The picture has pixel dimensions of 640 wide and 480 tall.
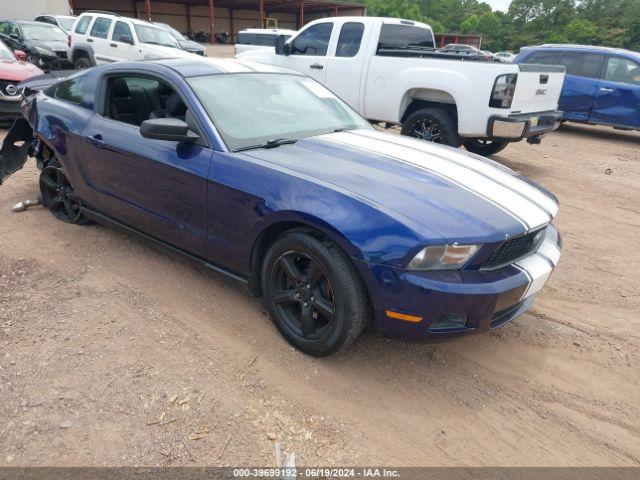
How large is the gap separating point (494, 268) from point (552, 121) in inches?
209

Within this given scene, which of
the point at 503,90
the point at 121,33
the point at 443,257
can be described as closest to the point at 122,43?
the point at 121,33

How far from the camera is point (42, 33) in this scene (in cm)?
1413

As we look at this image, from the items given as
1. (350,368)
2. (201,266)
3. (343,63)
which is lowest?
(350,368)

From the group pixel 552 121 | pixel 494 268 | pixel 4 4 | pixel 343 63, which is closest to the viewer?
Result: pixel 494 268

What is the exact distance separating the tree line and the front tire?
6254 cm

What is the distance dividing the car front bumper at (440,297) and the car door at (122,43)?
11.7m

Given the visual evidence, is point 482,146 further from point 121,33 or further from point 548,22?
point 548,22

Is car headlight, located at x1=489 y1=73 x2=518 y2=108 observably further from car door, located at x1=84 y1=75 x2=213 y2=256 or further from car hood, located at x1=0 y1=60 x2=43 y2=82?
car hood, located at x1=0 y1=60 x2=43 y2=82

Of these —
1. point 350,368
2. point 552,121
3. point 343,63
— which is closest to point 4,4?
point 343,63

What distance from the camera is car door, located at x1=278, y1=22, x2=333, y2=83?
26.3 ft

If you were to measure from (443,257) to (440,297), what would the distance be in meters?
0.20

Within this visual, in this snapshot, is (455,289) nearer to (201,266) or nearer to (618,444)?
(618,444)

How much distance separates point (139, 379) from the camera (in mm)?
2672

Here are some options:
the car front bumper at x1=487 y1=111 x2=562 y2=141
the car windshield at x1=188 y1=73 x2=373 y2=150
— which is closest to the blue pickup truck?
the car front bumper at x1=487 y1=111 x2=562 y2=141
